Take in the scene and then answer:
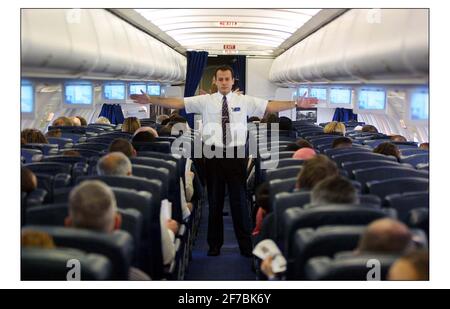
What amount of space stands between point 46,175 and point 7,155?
282 mm

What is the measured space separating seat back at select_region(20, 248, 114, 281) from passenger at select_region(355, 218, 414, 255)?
4.63 ft

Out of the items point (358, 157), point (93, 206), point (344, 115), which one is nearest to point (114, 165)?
point (93, 206)

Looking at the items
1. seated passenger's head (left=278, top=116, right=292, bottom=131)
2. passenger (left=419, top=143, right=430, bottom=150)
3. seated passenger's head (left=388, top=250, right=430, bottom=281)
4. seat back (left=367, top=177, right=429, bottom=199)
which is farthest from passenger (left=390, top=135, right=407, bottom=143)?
seated passenger's head (left=388, top=250, right=430, bottom=281)

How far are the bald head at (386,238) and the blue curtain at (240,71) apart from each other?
6.46ft

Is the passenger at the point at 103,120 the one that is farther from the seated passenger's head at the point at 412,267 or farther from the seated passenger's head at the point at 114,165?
the seated passenger's head at the point at 412,267

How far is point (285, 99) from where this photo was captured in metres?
5.84

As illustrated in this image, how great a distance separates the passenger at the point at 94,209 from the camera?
13.1ft

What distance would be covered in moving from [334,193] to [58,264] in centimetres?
169

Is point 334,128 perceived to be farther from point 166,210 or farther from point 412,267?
point 412,267

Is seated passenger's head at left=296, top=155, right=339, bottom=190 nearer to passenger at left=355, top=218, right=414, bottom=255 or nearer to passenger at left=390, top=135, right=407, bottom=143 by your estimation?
passenger at left=355, top=218, right=414, bottom=255

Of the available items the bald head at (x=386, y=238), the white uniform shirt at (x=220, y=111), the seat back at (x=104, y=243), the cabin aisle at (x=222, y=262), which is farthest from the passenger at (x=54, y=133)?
the bald head at (x=386, y=238)

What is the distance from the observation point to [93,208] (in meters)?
4.12

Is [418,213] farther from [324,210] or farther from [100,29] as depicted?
[100,29]
